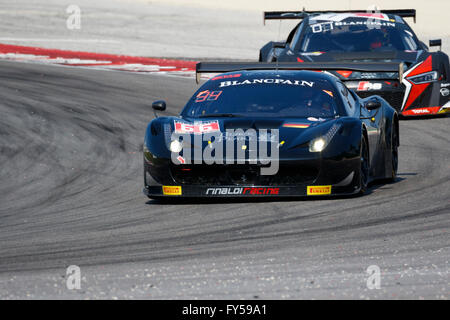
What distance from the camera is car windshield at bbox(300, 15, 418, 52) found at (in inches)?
557

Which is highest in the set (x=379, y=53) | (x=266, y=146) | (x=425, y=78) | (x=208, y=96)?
(x=208, y=96)

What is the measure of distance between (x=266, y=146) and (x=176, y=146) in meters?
0.75

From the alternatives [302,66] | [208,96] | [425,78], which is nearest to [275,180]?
[208,96]

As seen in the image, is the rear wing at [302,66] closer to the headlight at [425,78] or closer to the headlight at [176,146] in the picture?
the headlight at [176,146]

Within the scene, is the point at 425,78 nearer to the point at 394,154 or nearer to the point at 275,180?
the point at 394,154

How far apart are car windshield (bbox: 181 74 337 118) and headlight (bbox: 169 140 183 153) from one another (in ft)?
2.21

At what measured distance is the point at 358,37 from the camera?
14289mm

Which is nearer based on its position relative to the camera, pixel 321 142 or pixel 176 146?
pixel 321 142

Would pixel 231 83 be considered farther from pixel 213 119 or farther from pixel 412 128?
pixel 412 128

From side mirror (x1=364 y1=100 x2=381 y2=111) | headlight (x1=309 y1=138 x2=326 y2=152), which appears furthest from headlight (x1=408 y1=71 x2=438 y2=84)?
headlight (x1=309 y1=138 x2=326 y2=152)

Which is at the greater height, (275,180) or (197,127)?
(197,127)

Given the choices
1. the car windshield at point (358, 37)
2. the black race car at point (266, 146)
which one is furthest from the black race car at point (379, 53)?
the black race car at point (266, 146)

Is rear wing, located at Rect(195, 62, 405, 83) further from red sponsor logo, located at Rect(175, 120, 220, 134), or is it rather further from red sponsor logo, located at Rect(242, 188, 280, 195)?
red sponsor logo, located at Rect(242, 188, 280, 195)

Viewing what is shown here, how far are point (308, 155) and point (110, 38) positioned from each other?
20.8 m
